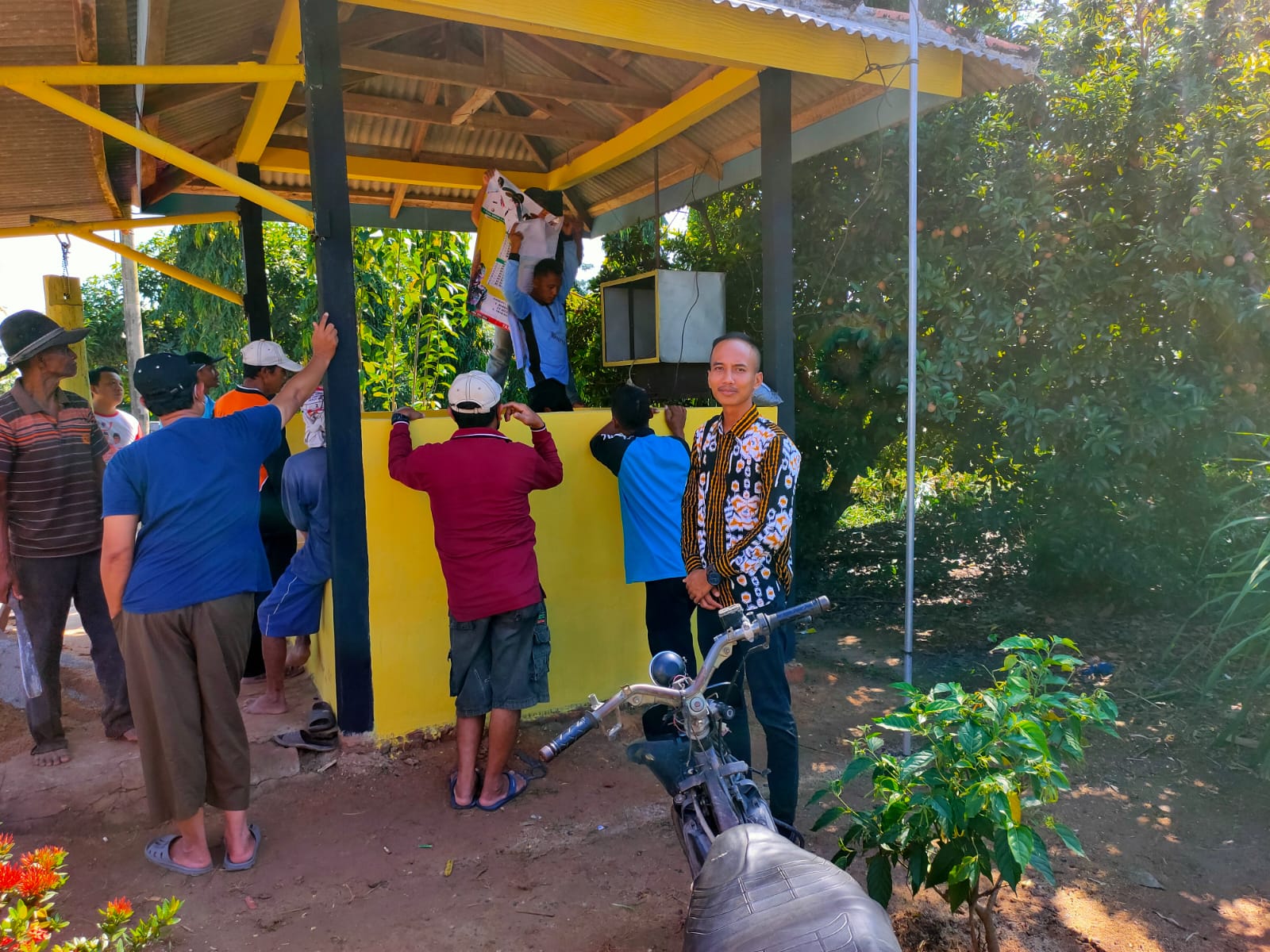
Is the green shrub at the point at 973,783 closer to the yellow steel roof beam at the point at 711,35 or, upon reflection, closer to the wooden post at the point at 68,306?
the yellow steel roof beam at the point at 711,35

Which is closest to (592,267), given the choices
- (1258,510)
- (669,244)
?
(669,244)

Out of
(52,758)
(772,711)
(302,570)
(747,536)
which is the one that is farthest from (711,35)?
(52,758)

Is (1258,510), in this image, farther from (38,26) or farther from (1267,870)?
(38,26)

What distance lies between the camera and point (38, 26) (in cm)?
342

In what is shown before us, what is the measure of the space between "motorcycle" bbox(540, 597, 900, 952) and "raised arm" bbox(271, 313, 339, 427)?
201 cm

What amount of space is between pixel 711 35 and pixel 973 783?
3.69m

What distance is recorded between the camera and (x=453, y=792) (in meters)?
3.78

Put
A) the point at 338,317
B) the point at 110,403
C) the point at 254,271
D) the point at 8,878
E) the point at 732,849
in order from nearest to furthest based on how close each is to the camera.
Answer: the point at 8,878 < the point at 732,849 < the point at 338,317 < the point at 110,403 < the point at 254,271

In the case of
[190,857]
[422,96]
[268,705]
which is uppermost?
[422,96]

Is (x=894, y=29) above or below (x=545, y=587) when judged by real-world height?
above

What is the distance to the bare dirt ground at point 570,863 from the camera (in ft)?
9.42

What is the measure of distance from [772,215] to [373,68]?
2.45m

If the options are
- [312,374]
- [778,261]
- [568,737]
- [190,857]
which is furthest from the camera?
[778,261]

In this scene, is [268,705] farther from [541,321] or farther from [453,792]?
[541,321]
